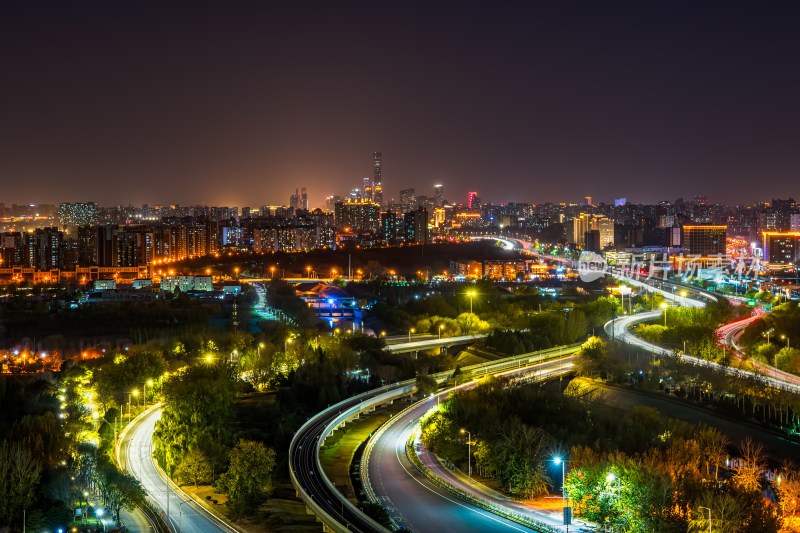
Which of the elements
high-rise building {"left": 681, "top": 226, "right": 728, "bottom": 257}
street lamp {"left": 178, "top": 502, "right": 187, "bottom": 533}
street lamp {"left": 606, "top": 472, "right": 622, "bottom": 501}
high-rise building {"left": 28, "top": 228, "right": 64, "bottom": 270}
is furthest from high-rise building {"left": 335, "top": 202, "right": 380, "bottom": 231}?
street lamp {"left": 606, "top": 472, "right": 622, "bottom": 501}

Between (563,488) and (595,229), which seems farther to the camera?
(595,229)

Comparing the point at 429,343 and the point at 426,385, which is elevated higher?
the point at 426,385

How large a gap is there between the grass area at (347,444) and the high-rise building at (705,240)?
39867 millimetres

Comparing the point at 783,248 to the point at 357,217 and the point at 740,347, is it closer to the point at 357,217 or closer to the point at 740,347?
the point at 740,347

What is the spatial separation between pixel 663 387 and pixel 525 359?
11.1 ft

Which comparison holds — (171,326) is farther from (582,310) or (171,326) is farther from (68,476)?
(68,476)

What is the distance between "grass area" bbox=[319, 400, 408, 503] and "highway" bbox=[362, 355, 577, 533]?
Answer: 0.91 ft

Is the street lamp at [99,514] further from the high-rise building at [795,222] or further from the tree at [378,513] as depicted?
the high-rise building at [795,222]

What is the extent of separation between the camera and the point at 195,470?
9906 mm

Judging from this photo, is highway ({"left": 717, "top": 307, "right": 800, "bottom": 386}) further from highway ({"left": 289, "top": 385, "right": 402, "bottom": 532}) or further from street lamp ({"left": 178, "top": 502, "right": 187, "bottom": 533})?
street lamp ({"left": 178, "top": 502, "right": 187, "bottom": 533})

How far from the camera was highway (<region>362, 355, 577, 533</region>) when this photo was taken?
796 cm

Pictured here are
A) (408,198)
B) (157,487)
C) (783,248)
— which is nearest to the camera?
(157,487)

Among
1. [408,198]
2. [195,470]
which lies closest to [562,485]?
[195,470]

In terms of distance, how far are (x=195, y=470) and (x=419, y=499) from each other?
2.94m
